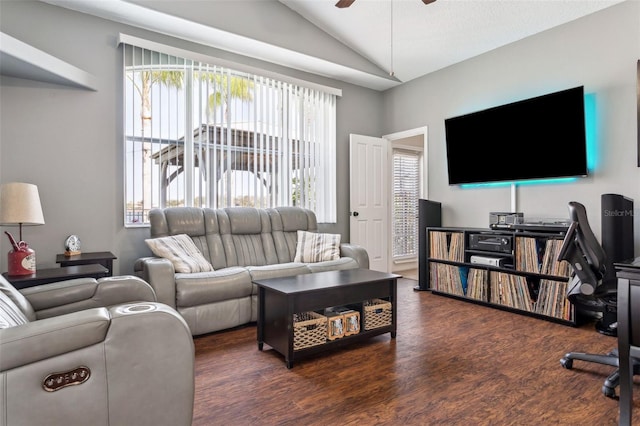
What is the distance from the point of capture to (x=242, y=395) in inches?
79.0

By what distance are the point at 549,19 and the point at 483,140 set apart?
1.31 meters

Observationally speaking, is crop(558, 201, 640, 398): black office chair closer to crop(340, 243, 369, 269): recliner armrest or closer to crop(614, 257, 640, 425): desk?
crop(614, 257, 640, 425): desk

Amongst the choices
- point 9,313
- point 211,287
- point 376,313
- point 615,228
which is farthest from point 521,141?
point 9,313

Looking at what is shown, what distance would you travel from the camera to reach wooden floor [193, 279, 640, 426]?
179 centimetres

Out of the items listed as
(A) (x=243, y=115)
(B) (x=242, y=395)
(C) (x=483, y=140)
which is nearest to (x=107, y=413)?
(B) (x=242, y=395)

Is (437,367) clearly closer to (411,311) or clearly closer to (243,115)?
(411,311)

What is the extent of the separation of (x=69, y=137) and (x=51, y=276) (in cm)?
157

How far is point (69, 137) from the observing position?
336 cm

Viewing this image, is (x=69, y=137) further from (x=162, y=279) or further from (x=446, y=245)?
(x=446, y=245)

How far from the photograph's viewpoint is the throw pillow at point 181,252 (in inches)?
123

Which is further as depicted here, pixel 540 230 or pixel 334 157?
pixel 334 157

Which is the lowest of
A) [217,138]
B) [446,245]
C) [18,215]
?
[446,245]

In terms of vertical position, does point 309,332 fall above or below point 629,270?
below

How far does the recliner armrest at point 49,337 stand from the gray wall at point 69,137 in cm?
266
